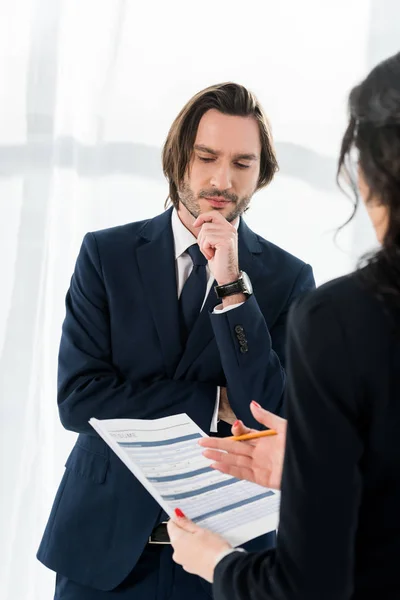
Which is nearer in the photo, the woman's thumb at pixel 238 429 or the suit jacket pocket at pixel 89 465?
the woman's thumb at pixel 238 429

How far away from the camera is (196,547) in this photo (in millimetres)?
999

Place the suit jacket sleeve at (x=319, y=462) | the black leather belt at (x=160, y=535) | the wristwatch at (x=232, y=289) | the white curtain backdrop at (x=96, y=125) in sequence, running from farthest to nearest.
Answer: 1. the white curtain backdrop at (x=96, y=125)
2. the wristwatch at (x=232, y=289)
3. the black leather belt at (x=160, y=535)
4. the suit jacket sleeve at (x=319, y=462)

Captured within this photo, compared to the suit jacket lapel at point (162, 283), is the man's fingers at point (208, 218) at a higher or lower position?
higher

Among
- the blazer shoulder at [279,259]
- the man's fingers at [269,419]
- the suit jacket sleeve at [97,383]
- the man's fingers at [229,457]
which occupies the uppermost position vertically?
the blazer shoulder at [279,259]

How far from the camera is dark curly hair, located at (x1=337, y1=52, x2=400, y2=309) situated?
0.81m

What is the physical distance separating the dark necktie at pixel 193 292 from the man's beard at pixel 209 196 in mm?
96

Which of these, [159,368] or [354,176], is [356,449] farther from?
[159,368]

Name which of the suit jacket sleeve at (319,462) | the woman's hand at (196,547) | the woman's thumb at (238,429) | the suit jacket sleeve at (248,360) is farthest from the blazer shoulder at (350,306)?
the suit jacket sleeve at (248,360)

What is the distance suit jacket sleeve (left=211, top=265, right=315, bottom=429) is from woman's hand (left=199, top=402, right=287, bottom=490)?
1.71 feet

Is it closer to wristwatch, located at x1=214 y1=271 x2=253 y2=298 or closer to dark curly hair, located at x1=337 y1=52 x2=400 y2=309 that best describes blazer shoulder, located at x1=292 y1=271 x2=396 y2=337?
dark curly hair, located at x1=337 y1=52 x2=400 y2=309

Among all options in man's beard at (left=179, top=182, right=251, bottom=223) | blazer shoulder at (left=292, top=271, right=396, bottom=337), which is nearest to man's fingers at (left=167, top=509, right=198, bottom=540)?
blazer shoulder at (left=292, top=271, right=396, bottom=337)

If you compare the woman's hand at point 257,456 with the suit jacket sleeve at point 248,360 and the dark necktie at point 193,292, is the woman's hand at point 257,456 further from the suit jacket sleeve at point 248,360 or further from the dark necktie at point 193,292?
the dark necktie at point 193,292

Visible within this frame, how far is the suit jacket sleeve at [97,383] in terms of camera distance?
68.2 inches

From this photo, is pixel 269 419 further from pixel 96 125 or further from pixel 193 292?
pixel 96 125
